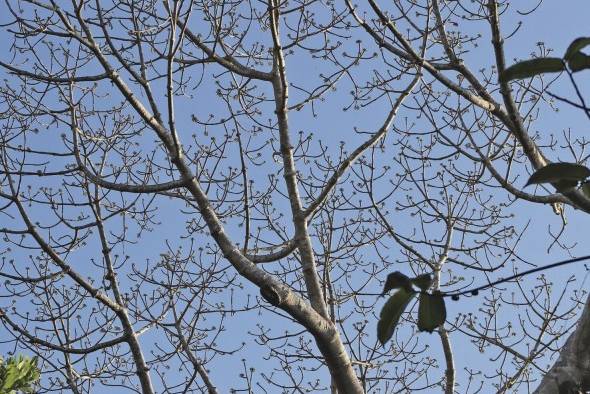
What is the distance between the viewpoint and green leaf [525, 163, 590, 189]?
1.11 metres

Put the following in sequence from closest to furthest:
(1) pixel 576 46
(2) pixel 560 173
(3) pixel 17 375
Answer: (1) pixel 576 46 → (2) pixel 560 173 → (3) pixel 17 375

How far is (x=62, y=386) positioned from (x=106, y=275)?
35.4 inches

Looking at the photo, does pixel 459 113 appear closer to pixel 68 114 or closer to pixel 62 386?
pixel 68 114

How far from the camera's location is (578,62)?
102 centimetres

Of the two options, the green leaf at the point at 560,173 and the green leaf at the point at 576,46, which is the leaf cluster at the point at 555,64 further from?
the green leaf at the point at 560,173

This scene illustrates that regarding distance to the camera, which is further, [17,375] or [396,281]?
[17,375]

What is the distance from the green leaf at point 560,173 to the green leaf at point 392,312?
0.72ft

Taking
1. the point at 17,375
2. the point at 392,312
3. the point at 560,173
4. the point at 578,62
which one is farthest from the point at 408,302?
the point at 17,375

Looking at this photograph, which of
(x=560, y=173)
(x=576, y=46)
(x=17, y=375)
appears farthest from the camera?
(x=17, y=375)

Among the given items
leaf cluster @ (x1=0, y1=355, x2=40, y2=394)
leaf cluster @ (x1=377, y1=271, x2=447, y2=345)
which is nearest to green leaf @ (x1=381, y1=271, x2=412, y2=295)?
leaf cluster @ (x1=377, y1=271, x2=447, y2=345)

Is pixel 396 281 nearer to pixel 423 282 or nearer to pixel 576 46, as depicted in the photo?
pixel 423 282

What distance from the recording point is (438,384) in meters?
6.03

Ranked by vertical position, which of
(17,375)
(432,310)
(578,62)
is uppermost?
(17,375)

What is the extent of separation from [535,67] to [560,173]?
0.15 meters
